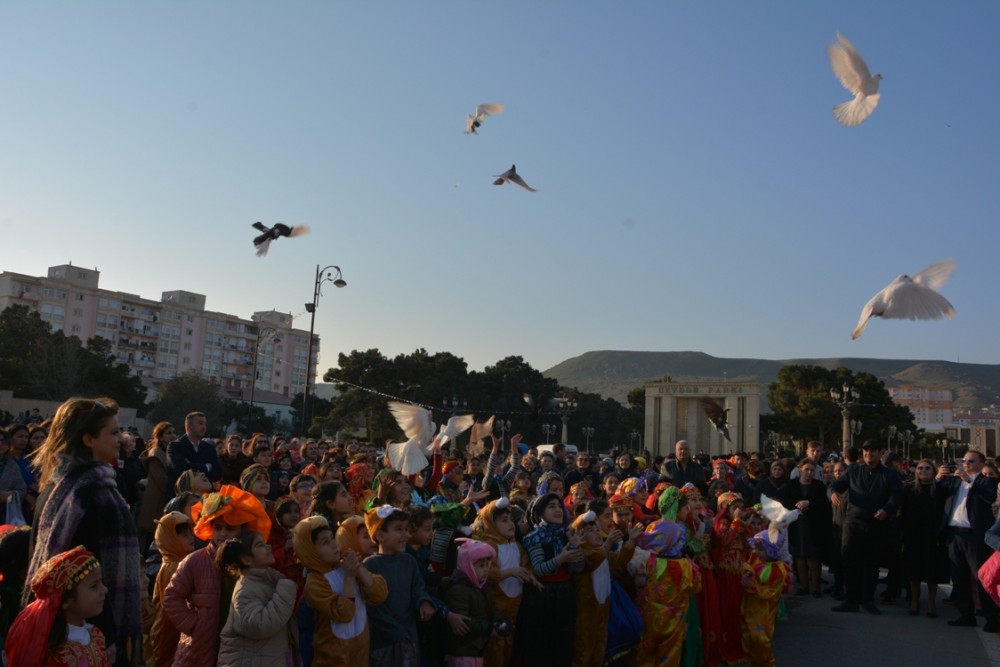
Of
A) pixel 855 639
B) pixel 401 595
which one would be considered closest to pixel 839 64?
pixel 855 639

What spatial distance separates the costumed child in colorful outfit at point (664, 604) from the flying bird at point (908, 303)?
268 cm

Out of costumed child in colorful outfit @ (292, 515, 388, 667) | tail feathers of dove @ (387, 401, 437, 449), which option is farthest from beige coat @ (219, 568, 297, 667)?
tail feathers of dove @ (387, 401, 437, 449)

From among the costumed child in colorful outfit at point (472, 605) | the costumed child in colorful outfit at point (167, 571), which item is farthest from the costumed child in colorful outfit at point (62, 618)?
the costumed child in colorful outfit at point (472, 605)

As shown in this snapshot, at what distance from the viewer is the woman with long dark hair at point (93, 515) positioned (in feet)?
10.6

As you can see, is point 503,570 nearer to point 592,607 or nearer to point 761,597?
point 592,607

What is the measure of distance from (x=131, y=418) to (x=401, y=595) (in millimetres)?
39373

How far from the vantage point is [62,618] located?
3.27 meters

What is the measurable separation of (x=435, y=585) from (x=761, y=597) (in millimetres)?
2793

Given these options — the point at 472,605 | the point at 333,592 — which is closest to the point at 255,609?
the point at 333,592

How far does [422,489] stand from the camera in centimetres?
931

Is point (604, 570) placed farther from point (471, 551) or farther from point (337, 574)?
point (337, 574)

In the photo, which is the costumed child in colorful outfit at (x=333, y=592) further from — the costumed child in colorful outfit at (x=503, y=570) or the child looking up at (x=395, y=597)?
the costumed child in colorful outfit at (x=503, y=570)

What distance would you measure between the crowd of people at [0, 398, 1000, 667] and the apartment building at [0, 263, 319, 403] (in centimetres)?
7461

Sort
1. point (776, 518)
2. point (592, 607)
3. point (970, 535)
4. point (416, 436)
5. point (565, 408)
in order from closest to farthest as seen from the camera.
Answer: point (592, 607) < point (776, 518) < point (970, 535) < point (416, 436) < point (565, 408)
